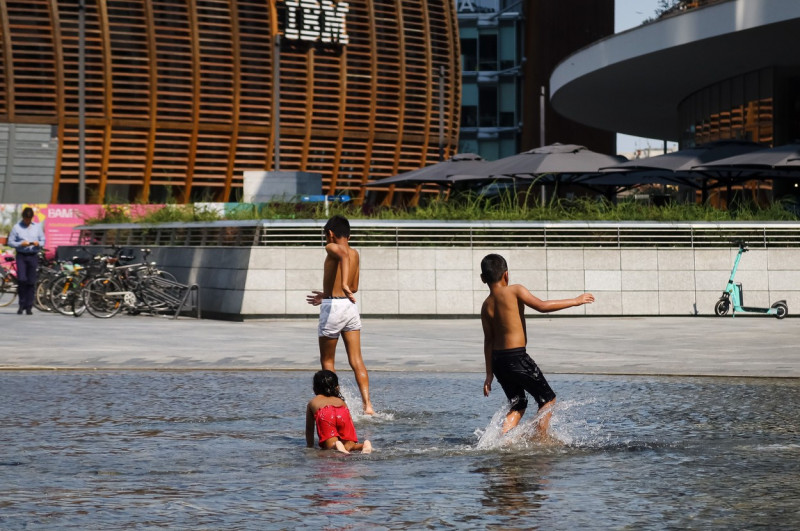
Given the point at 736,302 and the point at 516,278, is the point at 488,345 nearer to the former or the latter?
the point at 516,278

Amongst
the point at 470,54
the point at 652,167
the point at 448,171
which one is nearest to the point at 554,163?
the point at 652,167

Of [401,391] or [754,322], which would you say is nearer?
[401,391]

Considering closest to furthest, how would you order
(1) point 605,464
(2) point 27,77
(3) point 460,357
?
(1) point 605,464, (3) point 460,357, (2) point 27,77

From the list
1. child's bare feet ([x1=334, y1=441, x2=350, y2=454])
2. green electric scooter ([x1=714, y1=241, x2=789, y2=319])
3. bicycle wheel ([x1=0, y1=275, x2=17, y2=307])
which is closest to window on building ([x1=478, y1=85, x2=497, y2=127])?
bicycle wheel ([x1=0, y1=275, x2=17, y2=307])

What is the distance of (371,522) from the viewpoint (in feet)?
22.8

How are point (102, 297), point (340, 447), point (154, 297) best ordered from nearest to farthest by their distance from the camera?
point (340, 447) < point (102, 297) < point (154, 297)

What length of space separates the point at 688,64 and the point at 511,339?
28.2 meters

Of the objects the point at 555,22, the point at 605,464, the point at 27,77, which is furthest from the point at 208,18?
the point at 605,464

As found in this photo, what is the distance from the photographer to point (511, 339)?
9.61 m

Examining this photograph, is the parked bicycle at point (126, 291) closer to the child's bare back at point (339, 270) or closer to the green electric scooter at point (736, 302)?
the green electric scooter at point (736, 302)

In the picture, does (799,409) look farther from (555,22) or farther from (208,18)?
(555,22)

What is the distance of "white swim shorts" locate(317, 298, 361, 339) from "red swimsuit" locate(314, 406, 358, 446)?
238cm

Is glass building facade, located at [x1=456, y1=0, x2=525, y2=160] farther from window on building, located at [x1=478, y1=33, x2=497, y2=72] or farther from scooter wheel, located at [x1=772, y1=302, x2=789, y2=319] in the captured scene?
scooter wheel, located at [x1=772, y1=302, x2=789, y2=319]

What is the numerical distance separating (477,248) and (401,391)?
11.7m
